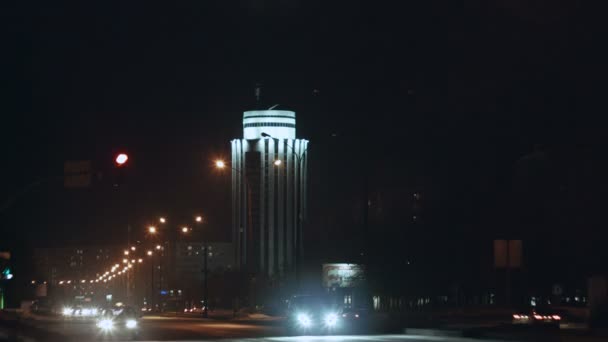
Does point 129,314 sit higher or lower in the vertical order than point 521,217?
lower

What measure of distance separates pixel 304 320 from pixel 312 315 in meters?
0.70

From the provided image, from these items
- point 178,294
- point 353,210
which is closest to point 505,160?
point 353,210

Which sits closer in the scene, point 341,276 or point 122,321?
point 122,321

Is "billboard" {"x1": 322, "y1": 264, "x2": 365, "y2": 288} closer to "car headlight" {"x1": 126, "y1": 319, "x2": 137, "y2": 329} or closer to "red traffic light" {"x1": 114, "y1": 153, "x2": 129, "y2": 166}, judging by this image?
"car headlight" {"x1": 126, "y1": 319, "x2": 137, "y2": 329}

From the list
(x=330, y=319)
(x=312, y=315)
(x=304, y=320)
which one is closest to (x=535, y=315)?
(x=330, y=319)

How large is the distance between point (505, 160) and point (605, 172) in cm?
4072

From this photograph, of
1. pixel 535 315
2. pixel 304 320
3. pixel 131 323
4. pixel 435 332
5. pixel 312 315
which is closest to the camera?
pixel 435 332

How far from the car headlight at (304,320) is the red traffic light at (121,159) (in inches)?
888

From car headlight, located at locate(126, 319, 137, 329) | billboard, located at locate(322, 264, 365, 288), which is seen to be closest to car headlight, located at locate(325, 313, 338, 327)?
car headlight, located at locate(126, 319, 137, 329)

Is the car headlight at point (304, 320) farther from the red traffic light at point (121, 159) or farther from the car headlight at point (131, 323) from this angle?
the red traffic light at point (121, 159)

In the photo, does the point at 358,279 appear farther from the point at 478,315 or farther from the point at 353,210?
the point at 353,210

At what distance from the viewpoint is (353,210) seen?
132250 mm

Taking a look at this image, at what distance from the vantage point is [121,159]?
2792cm

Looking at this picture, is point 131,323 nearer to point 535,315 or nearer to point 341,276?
point 535,315
